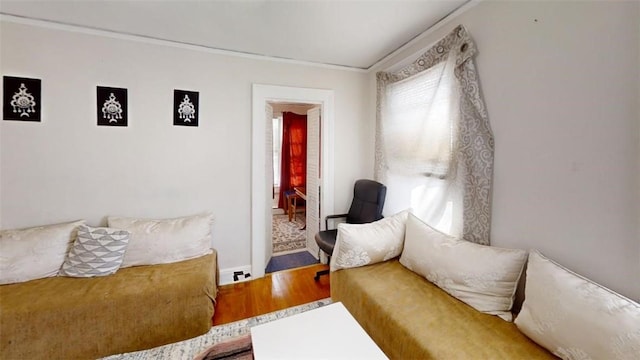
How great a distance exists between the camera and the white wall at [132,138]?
6.43 feet

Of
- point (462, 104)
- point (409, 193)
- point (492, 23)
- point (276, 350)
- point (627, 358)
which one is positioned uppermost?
point (492, 23)

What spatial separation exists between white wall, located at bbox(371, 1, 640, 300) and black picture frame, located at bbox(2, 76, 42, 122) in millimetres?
3333

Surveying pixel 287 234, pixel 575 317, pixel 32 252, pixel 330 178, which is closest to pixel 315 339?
pixel 575 317

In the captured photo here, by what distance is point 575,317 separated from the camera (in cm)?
101

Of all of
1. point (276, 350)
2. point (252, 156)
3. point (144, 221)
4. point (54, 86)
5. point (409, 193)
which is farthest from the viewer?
point (252, 156)

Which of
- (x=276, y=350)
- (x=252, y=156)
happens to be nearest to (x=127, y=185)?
(x=252, y=156)

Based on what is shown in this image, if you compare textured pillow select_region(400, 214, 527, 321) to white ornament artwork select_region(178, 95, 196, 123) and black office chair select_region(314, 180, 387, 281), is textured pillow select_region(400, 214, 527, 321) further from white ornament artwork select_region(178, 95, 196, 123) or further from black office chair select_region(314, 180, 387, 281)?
white ornament artwork select_region(178, 95, 196, 123)

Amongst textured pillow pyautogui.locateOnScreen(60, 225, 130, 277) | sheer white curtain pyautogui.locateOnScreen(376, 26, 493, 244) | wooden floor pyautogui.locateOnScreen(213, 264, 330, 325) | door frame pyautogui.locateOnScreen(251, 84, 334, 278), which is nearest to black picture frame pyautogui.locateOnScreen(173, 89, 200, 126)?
door frame pyautogui.locateOnScreen(251, 84, 334, 278)

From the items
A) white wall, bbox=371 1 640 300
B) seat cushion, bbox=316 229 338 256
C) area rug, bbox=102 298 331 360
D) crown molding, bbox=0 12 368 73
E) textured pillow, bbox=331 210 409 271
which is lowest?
area rug, bbox=102 298 331 360

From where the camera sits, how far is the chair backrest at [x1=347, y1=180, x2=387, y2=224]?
2557mm

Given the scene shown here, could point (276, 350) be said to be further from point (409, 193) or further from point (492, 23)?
point (492, 23)

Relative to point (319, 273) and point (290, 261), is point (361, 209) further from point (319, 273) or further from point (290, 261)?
point (290, 261)

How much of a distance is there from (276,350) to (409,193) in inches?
68.7

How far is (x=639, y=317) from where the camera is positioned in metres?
0.90
